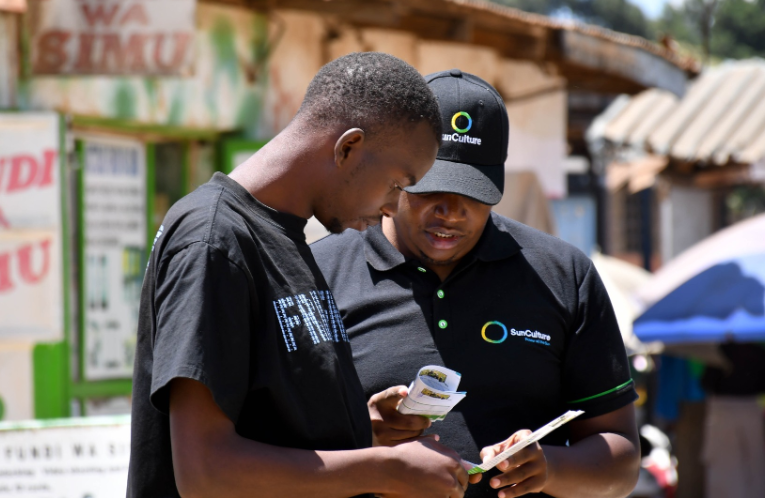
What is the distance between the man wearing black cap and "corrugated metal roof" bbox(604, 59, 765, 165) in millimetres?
9753

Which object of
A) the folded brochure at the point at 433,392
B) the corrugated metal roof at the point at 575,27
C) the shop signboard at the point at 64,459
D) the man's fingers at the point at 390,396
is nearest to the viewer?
the folded brochure at the point at 433,392

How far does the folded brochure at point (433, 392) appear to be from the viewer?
6.41 feet

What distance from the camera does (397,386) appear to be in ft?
7.00

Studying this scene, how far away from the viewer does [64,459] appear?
4227 millimetres

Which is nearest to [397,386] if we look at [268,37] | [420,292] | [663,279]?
[420,292]

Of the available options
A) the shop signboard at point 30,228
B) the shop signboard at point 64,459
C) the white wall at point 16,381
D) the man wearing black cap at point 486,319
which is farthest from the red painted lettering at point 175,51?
the man wearing black cap at point 486,319

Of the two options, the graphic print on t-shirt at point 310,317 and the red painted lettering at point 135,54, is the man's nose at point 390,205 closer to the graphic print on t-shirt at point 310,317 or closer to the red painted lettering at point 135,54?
the graphic print on t-shirt at point 310,317

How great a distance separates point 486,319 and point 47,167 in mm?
3688

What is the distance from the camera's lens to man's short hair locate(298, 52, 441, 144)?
1.74 m

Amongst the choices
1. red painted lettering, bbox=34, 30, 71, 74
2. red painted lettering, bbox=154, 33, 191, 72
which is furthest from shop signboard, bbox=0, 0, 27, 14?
red painted lettering, bbox=154, 33, 191, 72

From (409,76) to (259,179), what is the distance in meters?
0.34

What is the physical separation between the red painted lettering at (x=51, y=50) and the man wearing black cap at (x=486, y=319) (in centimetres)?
318

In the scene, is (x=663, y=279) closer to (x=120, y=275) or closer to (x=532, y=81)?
(x=532, y=81)

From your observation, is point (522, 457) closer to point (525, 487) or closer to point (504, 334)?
point (525, 487)
